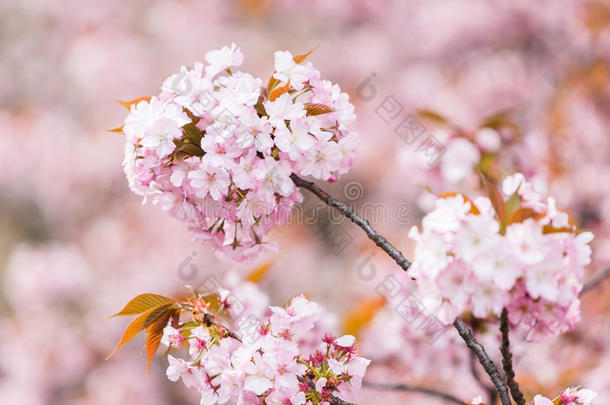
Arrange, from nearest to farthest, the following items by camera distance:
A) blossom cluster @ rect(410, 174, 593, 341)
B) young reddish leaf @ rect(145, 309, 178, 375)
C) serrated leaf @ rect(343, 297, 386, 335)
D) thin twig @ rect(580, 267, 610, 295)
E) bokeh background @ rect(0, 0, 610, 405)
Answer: blossom cluster @ rect(410, 174, 593, 341), young reddish leaf @ rect(145, 309, 178, 375), thin twig @ rect(580, 267, 610, 295), serrated leaf @ rect(343, 297, 386, 335), bokeh background @ rect(0, 0, 610, 405)

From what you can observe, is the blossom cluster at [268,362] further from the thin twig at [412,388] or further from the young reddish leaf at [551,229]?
the thin twig at [412,388]

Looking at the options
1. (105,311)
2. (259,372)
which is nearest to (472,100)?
(105,311)

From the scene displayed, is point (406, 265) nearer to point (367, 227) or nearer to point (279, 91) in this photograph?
point (367, 227)

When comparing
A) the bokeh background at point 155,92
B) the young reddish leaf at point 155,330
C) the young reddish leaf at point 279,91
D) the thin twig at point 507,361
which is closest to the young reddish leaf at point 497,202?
the thin twig at point 507,361

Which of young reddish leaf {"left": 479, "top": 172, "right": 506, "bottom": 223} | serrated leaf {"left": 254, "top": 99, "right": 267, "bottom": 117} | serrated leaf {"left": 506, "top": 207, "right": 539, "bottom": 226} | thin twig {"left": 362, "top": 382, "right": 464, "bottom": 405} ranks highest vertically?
serrated leaf {"left": 254, "top": 99, "right": 267, "bottom": 117}

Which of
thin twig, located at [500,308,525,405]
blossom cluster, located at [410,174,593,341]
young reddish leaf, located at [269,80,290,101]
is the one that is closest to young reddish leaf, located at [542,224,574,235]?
blossom cluster, located at [410,174,593,341]

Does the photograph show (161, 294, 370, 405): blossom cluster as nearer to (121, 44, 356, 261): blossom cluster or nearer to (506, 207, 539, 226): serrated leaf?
(121, 44, 356, 261): blossom cluster

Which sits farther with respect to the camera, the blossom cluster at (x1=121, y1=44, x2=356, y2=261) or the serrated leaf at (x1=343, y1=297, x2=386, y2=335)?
the serrated leaf at (x1=343, y1=297, x2=386, y2=335)
